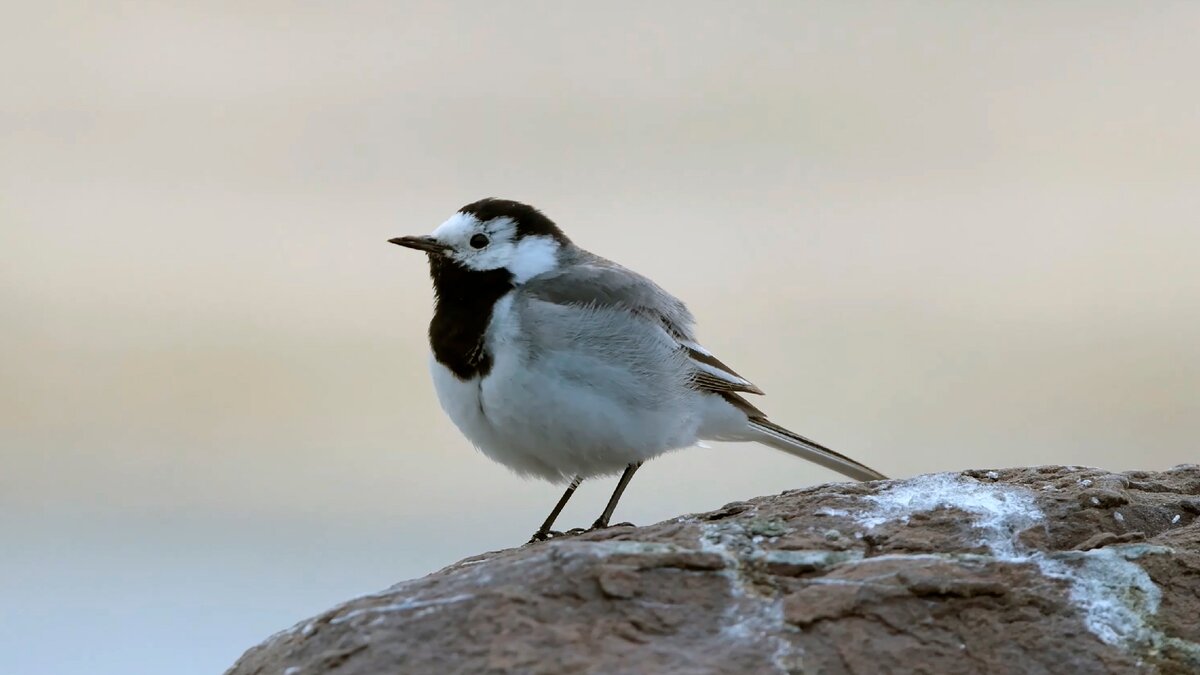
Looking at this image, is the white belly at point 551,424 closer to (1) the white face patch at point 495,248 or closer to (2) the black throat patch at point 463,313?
(2) the black throat patch at point 463,313

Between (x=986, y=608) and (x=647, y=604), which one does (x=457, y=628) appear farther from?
(x=986, y=608)

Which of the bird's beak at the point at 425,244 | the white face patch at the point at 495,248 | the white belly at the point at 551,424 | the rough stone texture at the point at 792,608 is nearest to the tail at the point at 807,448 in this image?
the white belly at the point at 551,424

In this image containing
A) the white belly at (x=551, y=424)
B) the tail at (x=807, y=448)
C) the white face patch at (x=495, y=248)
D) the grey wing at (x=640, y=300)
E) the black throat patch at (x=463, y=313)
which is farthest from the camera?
the tail at (x=807, y=448)

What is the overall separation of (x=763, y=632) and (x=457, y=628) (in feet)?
2.41

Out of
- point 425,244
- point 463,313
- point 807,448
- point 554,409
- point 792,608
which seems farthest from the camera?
point 807,448

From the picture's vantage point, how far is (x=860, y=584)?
3348 millimetres

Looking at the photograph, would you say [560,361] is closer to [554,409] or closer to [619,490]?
[554,409]

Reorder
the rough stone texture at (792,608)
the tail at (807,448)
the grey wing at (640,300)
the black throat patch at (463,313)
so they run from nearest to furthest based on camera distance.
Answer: the rough stone texture at (792,608)
the black throat patch at (463,313)
the grey wing at (640,300)
the tail at (807,448)

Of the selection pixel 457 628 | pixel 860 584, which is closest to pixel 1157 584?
pixel 860 584

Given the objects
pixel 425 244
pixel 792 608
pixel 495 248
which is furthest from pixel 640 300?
pixel 792 608

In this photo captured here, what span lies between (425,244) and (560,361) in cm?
92

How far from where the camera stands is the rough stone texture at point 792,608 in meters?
3.12

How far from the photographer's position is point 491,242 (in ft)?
18.9

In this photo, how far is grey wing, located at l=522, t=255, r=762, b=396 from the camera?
18.2 ft
